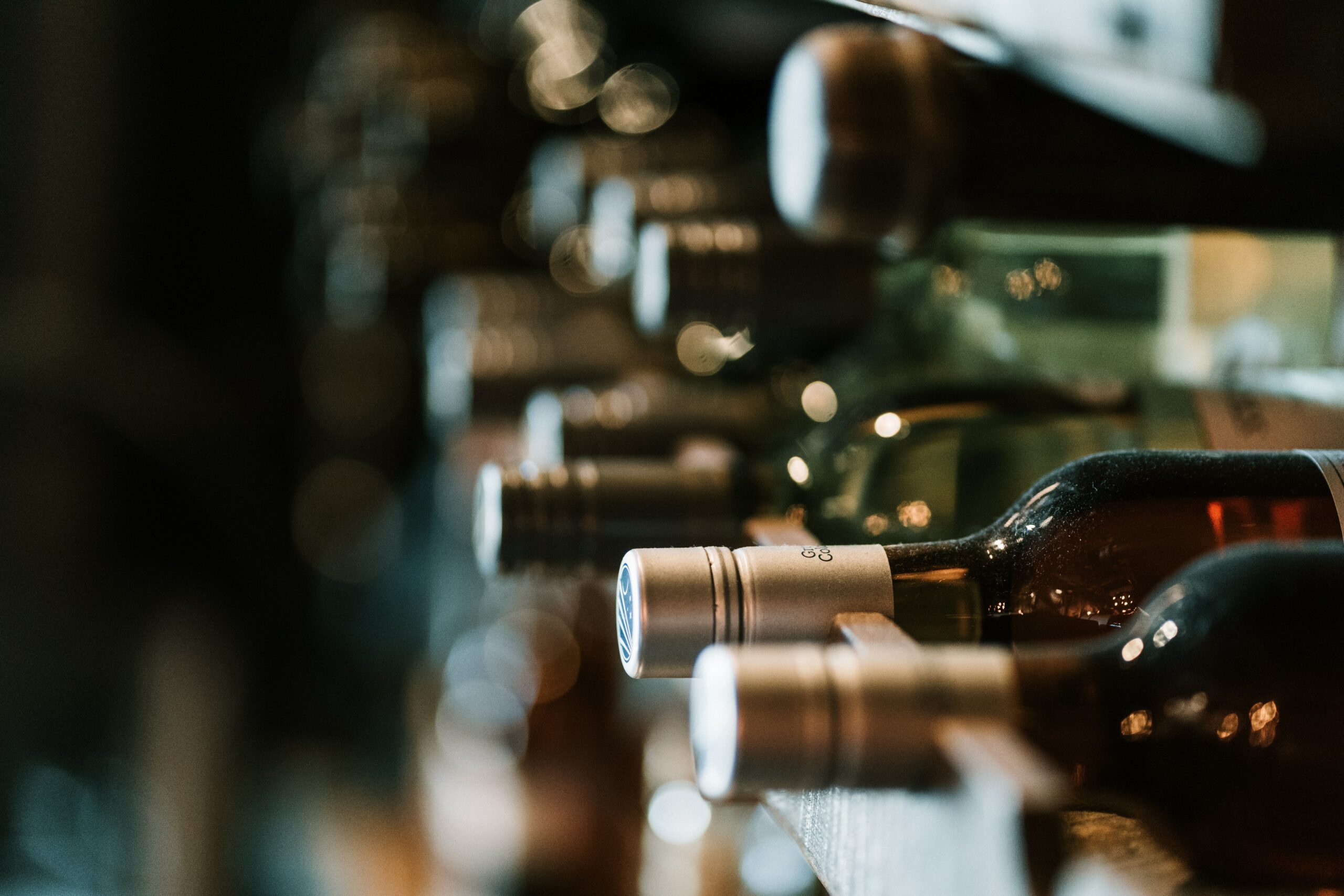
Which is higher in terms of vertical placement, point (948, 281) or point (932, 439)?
point (948, 281)

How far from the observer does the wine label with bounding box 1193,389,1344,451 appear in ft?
1.07

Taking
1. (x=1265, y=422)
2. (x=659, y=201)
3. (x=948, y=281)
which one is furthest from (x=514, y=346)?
Result: (x=1265, y=422)

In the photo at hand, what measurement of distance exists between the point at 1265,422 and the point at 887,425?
120mm

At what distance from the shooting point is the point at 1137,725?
0.23 meters

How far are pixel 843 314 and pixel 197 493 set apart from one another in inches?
45.4

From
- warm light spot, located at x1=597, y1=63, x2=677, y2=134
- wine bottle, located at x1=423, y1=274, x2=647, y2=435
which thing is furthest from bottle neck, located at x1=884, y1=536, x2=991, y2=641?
warm light spot, located at x1=597, y1=63, x2=677, y2=134

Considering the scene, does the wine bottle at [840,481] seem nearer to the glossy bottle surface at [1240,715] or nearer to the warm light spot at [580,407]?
the warm light spot at [580,407]

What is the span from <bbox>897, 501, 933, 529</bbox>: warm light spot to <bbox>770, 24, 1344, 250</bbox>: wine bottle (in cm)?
9

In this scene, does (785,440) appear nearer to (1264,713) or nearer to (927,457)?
(927,457)

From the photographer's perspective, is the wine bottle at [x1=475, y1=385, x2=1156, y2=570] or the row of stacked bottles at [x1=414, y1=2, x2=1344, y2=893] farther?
the wine bottle at [x1=475, y1=385, x2=1156, y2=570]

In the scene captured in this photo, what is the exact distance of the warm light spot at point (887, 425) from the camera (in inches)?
16.3

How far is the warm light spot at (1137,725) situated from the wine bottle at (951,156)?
22 cm

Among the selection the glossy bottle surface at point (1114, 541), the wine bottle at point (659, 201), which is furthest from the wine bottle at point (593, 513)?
the wine bottle at point (659, 201)

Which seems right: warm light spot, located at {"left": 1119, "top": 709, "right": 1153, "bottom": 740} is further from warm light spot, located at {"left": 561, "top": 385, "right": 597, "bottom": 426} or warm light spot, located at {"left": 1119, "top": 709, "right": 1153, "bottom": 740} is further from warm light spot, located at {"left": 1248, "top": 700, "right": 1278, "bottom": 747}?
warm light spot, located at {"left": 561, "top": 385, "right": 597, "bottom": 426}
